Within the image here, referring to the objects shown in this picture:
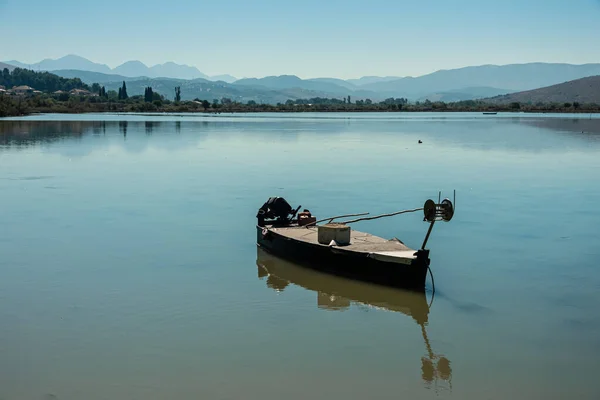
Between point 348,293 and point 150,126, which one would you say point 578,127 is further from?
point 348,293

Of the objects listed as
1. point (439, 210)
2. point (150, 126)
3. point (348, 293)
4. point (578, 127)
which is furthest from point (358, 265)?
point (578, 127)

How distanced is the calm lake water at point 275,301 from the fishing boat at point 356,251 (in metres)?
Answer: 0.40

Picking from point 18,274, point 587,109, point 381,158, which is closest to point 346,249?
point 18,274

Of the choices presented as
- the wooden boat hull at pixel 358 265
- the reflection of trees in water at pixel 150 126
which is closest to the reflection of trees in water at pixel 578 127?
the reflection of trees in water at pixel 150 126

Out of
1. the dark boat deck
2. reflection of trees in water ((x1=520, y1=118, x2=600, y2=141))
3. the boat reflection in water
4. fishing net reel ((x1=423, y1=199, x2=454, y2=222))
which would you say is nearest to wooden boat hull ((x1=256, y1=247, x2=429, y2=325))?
the boat reflection in water

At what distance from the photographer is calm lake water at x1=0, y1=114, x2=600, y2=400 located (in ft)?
36.1

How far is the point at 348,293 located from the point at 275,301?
5.80 feet

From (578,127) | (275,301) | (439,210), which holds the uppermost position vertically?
(578,127)

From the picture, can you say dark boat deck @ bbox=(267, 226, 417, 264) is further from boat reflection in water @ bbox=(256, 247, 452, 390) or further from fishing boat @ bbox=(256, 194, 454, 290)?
boat reflection in water @ bbox=(256, 247, 452, 390)

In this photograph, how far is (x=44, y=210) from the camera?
2583cm

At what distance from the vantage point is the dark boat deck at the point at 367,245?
15.2 m

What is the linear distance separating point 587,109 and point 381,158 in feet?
487

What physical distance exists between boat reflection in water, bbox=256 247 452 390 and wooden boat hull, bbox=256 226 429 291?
164 mm

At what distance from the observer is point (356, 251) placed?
51.7ft
